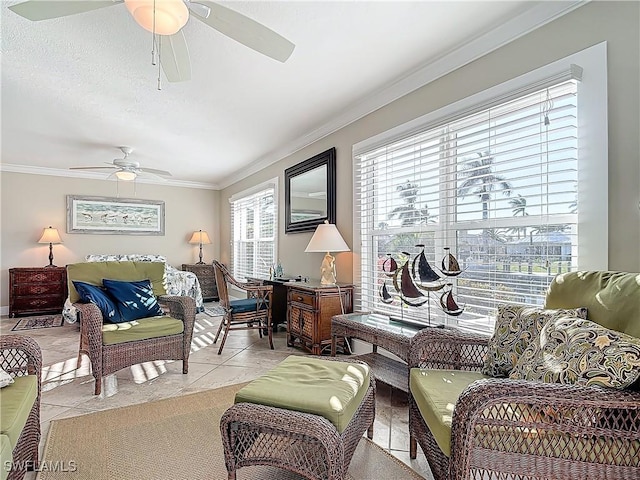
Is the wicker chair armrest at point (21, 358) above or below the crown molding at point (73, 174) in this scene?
below

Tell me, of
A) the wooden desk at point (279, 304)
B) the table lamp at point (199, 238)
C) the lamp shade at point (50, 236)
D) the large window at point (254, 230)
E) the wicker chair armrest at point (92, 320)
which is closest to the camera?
the wicker chair armrest at point (92, 320)

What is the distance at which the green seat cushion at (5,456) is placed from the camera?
1.21 metres

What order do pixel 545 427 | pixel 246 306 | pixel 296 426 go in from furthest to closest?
pixel 246 306 → pixel 296 426 → pixel 545 427

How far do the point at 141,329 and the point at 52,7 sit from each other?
2.16 m

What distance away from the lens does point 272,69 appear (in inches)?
111

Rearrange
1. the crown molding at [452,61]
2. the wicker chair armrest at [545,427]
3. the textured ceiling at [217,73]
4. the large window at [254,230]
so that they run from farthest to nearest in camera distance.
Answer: the large window at [254,230] < the textured ceiling at [217,73] < the crown molding at [452,61] < the wicker chair armrest at [545,427]

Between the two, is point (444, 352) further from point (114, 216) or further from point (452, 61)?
point (114, 216)

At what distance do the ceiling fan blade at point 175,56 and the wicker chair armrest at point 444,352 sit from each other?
78.6 inches

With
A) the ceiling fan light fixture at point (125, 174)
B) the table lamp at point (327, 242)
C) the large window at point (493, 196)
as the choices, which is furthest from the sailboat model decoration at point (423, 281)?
the ceiling fan light fixture at point (125, 174)

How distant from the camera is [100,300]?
114 inches

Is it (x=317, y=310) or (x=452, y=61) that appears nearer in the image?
(x=452, y=61)

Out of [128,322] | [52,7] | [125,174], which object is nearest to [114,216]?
[125,174]

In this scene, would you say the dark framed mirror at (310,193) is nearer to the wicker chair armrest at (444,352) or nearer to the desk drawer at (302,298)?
the desk drawer at (302,298)

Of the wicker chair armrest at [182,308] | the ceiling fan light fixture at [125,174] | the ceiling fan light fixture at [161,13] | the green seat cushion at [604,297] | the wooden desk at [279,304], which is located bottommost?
the wooden desk at [279,304]
